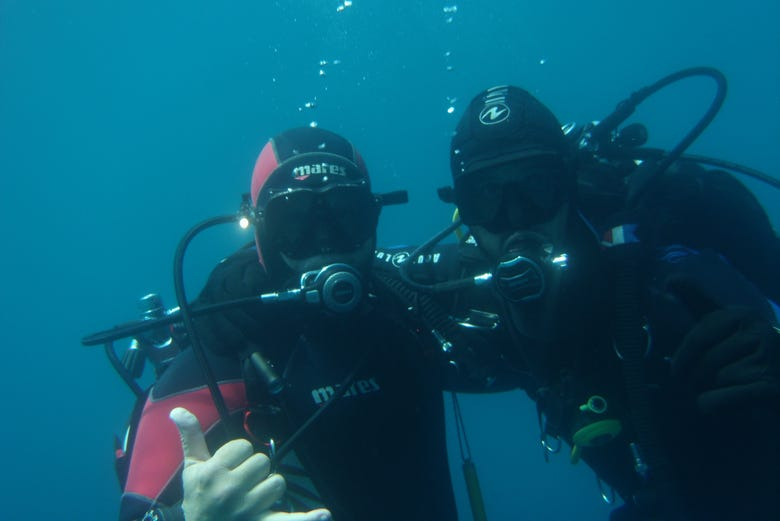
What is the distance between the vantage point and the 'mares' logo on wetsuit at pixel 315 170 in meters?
3.48

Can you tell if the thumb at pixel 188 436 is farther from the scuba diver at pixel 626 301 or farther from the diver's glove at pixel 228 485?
the scuba diver at pixel 626 301

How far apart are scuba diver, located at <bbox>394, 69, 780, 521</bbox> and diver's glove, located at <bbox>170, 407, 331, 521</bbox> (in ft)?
5.34

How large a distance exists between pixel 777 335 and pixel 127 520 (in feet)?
10.5

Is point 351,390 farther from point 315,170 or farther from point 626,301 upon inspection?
point 626,301

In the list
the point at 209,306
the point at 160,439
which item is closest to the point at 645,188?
the point at 209,306

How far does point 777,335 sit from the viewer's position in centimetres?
230

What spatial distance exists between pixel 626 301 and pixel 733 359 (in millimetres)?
610

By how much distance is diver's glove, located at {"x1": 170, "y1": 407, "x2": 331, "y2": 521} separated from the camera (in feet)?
6.23

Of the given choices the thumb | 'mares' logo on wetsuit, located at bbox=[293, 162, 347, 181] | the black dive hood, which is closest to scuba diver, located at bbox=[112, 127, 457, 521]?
'mares' logo on wetsuit, located at bbox=[293, 162, 347, 181]

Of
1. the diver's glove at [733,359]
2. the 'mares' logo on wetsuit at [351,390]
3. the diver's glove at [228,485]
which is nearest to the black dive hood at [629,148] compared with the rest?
the 'mares' logo on wetsuit at [351,390]

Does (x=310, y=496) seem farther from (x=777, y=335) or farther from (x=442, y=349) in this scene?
(x=777, y=335)

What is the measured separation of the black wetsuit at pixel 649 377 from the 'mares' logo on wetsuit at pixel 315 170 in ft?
3.64

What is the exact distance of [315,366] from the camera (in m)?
3.33

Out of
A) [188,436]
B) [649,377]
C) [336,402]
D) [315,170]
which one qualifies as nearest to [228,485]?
[188,436]
